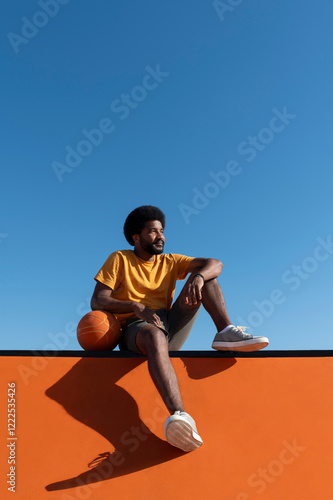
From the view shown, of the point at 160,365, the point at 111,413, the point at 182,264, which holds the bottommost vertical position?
the point at 111,413

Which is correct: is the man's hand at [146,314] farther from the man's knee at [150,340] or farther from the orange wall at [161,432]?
the orange wall at [161,432]

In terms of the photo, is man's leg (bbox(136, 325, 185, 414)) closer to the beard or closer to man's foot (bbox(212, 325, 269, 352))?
man's foot (bbox(212, 325, 269, 352))

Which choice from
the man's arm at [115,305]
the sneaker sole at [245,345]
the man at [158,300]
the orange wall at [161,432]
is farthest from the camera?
the man's arm at [115,305]

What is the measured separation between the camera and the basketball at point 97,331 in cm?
290

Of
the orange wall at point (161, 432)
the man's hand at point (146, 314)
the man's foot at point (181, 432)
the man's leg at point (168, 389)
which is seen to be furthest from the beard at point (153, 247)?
the man's foot at point (181, 432)

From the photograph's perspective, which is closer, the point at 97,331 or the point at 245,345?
the point at 245,345

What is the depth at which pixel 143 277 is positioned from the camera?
318 cm

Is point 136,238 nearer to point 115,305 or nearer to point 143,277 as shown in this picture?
point 143,277

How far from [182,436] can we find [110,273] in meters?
1.21

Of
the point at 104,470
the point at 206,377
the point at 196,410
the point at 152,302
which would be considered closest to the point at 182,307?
the point at 152,302

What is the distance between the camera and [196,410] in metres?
2.69

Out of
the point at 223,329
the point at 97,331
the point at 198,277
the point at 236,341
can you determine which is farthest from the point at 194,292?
the point at 97,331

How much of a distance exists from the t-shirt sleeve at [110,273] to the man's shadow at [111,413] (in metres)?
0.53

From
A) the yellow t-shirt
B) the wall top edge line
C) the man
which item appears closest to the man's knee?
the man
